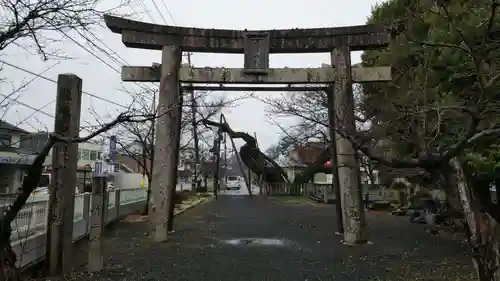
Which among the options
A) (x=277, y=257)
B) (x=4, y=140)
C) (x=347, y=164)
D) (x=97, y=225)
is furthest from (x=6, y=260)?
(x=347, y=164)

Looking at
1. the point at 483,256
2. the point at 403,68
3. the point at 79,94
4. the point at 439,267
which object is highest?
the point at 403,68

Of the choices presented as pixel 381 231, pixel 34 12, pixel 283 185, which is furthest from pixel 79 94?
pixel 283 185

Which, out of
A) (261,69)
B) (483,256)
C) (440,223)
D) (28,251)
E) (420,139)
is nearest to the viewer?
(483,256)

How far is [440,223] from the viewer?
17.5m

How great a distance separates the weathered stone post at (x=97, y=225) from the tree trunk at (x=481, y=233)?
6153mm

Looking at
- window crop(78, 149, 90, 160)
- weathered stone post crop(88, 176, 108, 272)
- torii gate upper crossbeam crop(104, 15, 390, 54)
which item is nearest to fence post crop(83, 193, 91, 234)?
weathered stone post crop(88, 176, 108, 272)

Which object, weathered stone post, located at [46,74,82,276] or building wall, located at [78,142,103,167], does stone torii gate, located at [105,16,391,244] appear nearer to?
weathered stone post, located at [46,74,82,276]

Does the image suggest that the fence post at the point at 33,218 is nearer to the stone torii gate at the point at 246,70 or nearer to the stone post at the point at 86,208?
the stone post at the point at 86,208

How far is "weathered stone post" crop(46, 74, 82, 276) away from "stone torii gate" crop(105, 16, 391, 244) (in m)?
3.92

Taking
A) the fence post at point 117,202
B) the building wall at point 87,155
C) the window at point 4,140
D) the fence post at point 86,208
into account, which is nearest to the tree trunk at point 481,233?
the window at point 4,140

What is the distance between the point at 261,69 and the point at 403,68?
151 inches

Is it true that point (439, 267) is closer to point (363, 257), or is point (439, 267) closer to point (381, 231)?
point (363, 257)

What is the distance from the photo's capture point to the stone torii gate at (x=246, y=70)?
40.0 feet

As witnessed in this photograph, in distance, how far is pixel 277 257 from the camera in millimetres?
9891
